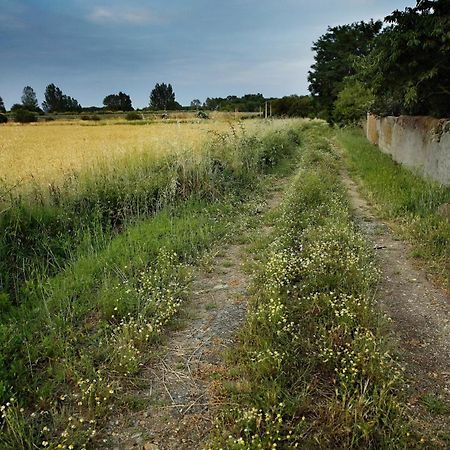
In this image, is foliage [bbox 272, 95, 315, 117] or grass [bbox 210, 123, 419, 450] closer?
grass [bbox 210, 123, 419, 450]

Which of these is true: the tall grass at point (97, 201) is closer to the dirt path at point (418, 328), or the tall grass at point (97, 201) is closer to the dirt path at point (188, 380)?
the dirt path at point (188, 380)

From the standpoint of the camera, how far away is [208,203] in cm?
861

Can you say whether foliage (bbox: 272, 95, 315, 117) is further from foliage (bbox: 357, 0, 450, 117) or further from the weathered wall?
foliage (bbox: 357, 0, 450, 117)

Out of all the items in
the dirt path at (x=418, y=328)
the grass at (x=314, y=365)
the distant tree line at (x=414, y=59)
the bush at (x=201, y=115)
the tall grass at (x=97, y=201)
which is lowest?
the dirt path at (x=418, y=328)

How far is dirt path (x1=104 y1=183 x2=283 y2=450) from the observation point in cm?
271

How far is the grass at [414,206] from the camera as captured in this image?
18.0 feet

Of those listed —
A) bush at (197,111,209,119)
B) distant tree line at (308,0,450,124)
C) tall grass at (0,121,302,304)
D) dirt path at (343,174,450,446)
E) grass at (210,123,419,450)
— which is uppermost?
distant tree line at (308,0,450,124)

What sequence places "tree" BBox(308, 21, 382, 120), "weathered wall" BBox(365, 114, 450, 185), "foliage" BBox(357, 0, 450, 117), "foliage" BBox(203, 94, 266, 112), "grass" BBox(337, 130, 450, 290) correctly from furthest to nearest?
1. "tree" BBox(308, 21, 382, 120)
2. "foliage" BBox(203, 94, 266, 112)
3. "weathered wall" BBox(365, 114, 450, 185)
4. "foliage" BBox(357, 0, 450, 117)
5. "grass" BBox(337, 130, 450, 290)

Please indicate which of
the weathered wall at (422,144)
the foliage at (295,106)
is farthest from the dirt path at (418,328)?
the foliage at (295,106)

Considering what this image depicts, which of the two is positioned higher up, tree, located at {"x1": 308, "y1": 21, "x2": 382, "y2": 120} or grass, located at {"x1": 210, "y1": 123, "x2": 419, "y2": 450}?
tree, located at {"x1": 308, "y1": 21, "x2": 382, "y2": 120}

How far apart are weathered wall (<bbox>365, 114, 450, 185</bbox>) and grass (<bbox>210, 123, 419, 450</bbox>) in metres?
4.43

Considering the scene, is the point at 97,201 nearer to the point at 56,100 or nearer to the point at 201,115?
the point at 201,115

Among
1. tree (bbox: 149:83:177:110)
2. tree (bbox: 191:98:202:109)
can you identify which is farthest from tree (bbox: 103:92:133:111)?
tree (bbox: 191:98:202:109)

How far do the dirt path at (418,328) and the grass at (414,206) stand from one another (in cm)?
22
